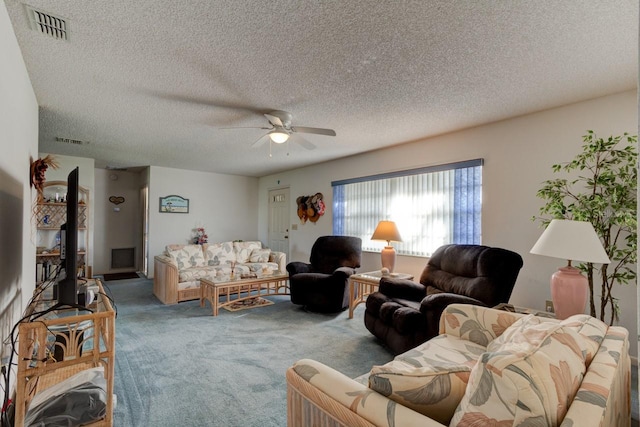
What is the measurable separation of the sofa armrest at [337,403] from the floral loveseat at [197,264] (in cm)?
369

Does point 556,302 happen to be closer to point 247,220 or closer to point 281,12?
point 281,12

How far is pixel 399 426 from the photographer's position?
844 millimetres

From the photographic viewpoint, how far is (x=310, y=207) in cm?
592

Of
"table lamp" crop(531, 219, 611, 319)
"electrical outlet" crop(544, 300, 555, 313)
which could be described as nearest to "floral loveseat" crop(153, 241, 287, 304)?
"electrical outlet" crop(544, 300, 555, 313)

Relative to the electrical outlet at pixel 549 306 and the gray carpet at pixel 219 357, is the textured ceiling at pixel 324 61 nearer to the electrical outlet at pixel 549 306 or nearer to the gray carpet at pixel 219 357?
the electrical outlet at pixel 549 306

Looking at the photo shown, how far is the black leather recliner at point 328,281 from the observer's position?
392 cm

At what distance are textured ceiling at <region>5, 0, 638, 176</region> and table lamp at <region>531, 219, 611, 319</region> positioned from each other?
3.86 ft

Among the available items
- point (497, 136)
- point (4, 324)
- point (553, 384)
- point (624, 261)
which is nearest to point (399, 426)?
point (553, 384)

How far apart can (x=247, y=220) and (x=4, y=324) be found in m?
5.90

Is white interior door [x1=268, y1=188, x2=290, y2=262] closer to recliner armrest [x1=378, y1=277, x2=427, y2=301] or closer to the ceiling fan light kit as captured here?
the ceiling fan light kit

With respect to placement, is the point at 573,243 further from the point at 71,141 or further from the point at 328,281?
the point at 71,141

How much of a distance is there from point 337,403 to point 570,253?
171cm

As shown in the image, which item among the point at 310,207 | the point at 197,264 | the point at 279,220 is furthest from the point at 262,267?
the point at 279,220

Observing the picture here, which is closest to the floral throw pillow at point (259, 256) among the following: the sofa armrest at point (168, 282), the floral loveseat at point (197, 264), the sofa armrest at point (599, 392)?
the floral loveseat at point (197, 264)
